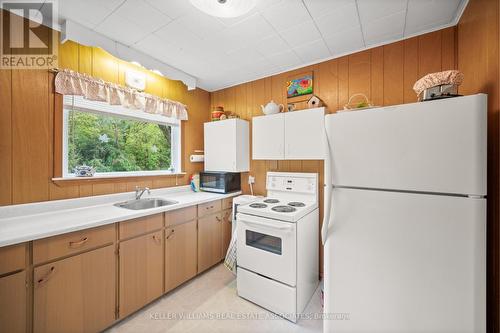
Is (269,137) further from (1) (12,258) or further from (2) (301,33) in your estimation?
(1) (12,258)

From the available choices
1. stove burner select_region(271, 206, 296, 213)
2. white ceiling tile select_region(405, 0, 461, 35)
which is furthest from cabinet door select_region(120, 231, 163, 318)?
white ceiling tile select_region(405, 0, 461, 35)

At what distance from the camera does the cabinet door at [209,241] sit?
2363 mm

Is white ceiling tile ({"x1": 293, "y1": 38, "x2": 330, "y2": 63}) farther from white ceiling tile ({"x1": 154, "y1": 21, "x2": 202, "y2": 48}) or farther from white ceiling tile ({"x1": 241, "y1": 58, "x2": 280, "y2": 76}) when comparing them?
white ceiling tile ({"x1": 154, "y1": 21, "x2": 202, "y2": 48})

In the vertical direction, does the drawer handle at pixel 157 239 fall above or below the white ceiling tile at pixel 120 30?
below

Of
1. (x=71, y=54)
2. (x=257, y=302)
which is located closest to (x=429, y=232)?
(x=257, y=302)

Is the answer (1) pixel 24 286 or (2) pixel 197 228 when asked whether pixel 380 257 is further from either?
(1) pixel 24 286

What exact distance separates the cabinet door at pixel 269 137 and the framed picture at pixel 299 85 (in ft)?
1.38

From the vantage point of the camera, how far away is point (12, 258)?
3.87 ft

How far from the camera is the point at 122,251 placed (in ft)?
5.44

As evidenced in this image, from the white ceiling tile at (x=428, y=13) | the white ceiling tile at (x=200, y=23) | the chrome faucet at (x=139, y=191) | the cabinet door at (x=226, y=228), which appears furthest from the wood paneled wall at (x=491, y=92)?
the chrome faucet at (x=139, y=191)

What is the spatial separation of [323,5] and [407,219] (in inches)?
63.0

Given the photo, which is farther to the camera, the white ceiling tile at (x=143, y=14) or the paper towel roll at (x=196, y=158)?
the paper towel roll at (x=196, y=158)

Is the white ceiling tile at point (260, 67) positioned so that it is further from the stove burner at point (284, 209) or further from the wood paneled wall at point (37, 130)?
the stove burner at point (284, 209)

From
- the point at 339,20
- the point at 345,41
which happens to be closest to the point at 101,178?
the point at 339,20
